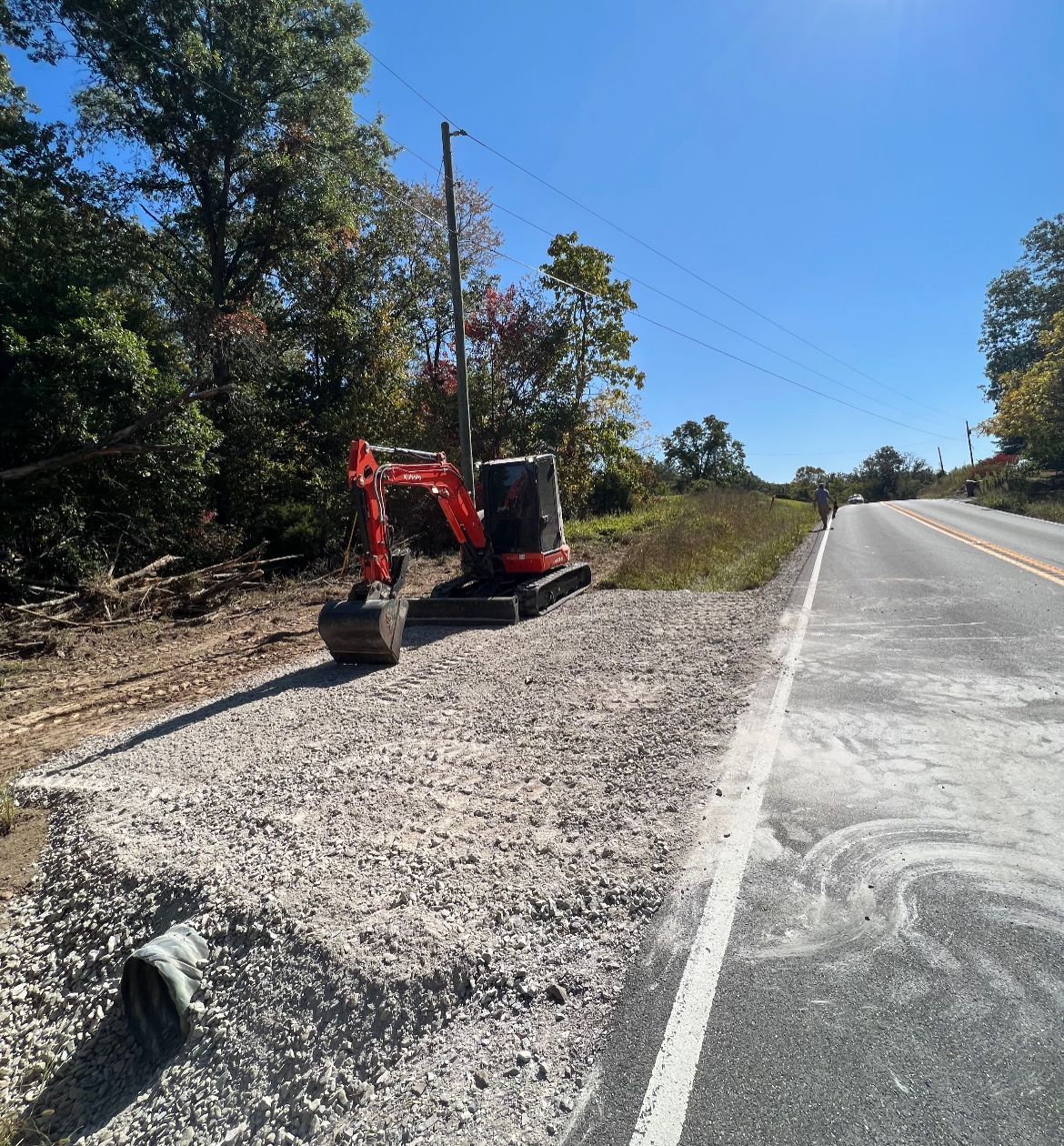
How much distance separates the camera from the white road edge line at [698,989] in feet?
6.98

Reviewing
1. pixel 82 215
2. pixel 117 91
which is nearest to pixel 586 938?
pixel 82 215

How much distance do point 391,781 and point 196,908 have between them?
4.85 feet

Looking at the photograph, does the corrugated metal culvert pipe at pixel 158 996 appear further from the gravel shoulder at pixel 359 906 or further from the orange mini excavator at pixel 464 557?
the orange mini excavator at pixel 464 557

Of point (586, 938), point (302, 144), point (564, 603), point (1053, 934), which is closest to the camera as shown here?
point (1053, 934)

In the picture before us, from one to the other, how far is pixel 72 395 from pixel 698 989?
46.2ft

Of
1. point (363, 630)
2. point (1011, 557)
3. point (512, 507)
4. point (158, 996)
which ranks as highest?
point (512, 507)

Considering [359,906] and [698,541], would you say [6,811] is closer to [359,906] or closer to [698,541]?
[359,906]

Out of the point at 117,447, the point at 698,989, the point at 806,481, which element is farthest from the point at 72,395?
the point at 806,481

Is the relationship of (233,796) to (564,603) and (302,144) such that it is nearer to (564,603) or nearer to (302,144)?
(564,603)

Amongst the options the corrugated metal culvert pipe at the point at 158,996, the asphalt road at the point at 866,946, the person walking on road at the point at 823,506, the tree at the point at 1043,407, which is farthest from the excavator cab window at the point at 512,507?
the tree at the point at 1043,407

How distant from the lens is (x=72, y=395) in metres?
12.3

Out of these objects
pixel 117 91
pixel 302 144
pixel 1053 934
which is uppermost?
pixel 117 91

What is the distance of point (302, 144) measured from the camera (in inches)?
725

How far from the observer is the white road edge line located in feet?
6.98
